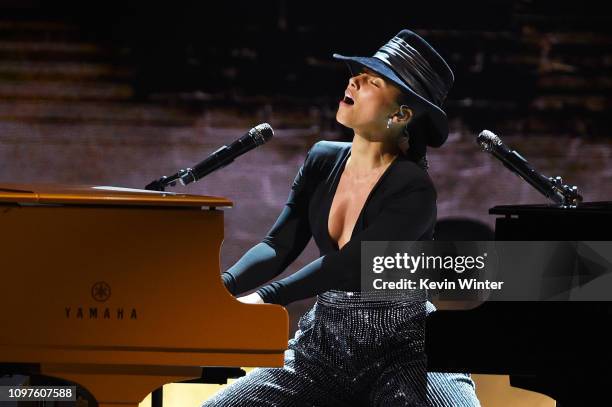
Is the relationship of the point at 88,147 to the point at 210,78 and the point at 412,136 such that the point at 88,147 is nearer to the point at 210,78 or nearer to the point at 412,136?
the point at 210,78

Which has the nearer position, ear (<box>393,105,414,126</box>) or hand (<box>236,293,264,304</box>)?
hand (<box>236,293,264,304</box>)

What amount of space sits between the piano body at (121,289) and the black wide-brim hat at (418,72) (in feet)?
3.42

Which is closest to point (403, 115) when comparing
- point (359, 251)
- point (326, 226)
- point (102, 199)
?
point (326, 226)

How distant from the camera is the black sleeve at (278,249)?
308cm

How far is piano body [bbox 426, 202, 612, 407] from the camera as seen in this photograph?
2.68 m

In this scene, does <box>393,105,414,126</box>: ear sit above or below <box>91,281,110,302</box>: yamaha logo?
above

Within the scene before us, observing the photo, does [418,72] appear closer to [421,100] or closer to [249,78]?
[421,100]

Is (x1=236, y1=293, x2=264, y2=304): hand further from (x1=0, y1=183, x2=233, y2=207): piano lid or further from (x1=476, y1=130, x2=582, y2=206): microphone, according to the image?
(x1=476, y1=130, x2=582, y2=206): microphone

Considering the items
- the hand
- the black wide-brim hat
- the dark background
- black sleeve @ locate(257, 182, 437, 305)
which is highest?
the dark background

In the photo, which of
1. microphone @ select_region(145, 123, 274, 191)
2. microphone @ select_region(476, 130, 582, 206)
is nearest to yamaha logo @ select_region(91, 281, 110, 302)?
microphone @ select_region(145, 123, 274, 191)

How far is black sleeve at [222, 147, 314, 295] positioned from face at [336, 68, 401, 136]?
21 centimetres

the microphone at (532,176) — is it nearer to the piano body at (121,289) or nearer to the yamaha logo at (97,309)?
the piano body at (121,289)

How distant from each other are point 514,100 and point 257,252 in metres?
1.83

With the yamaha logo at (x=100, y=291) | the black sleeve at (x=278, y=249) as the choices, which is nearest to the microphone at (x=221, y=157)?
the black sleeve at (x=278, y=249)
